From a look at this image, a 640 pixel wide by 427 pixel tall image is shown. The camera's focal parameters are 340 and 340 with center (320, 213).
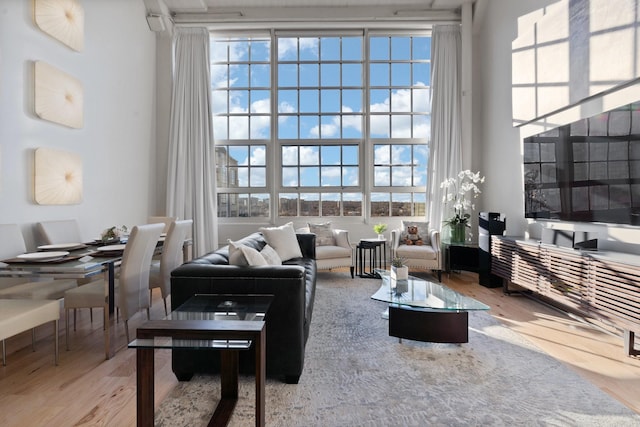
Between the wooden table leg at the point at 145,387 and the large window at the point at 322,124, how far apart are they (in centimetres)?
444

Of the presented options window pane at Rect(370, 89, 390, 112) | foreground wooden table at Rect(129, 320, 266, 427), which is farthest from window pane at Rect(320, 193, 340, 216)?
foreground wooden table at Rect(129, 320, 266, 427)

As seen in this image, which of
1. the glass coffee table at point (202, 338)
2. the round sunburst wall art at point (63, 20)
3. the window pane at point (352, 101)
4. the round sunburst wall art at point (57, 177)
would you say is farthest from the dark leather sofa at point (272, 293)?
the window pane at point (352, 101)

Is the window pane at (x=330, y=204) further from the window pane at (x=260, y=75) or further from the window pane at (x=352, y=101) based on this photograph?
the window pane at (x=260, y=75)

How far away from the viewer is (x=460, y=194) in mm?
5312

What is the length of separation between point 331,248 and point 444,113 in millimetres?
2931

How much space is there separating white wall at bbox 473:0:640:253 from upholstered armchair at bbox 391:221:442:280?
103 centimetres

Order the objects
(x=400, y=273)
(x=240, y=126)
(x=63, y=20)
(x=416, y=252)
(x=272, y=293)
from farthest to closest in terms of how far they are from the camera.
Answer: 1. (x=240, y=126)
2. (x=416, y=252)
3. (x=63, y=20)
4. (x=400, y=273)
5. (x=272, y=293)

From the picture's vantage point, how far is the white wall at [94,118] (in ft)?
10.1

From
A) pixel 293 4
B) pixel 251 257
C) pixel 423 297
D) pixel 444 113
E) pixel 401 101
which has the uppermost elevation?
pixel 293 4

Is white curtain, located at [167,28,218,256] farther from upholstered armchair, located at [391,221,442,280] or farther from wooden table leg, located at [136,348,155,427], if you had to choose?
wooden table leg, located at [136,348,155,427]

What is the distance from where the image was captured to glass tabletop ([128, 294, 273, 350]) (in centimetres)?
134

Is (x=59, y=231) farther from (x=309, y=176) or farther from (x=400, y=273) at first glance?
(x=309, y=176)

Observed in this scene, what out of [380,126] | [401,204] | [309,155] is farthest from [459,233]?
[309,155]

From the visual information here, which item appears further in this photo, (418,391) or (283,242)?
(283,242)
